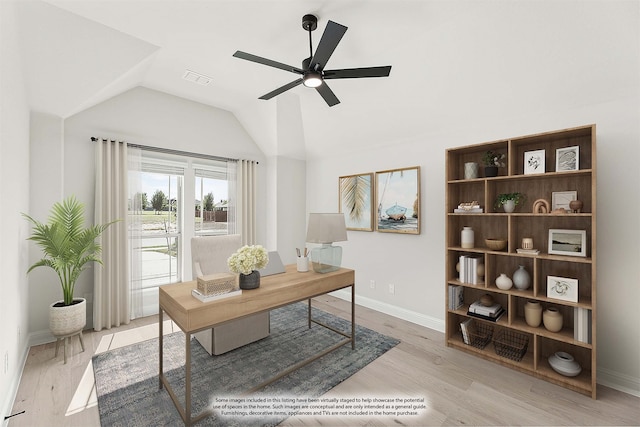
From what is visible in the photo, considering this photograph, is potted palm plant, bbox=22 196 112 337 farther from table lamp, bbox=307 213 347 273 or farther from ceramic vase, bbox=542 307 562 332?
ceramic vase, bbox=542 307 562 332

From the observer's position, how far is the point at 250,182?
4406mm

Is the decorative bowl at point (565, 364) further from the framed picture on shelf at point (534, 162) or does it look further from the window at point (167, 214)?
the window at point (167, 214)

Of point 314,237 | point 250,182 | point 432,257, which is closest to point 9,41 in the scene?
point 314,237

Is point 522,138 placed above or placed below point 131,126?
below

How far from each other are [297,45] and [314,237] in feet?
5.63

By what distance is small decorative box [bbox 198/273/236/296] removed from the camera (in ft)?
5.95

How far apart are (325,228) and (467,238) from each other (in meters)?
1.46

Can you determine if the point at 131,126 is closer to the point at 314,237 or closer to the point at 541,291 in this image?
the point at 314,237

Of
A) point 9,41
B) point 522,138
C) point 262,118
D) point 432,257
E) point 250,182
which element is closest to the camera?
point 9,41

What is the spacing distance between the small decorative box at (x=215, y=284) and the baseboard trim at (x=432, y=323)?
242cm

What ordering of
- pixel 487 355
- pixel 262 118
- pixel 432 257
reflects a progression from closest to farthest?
pixel 487 355 < pixel 432 257 < pixel 262 118

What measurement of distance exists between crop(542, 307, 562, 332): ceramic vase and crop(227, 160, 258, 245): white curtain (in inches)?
144

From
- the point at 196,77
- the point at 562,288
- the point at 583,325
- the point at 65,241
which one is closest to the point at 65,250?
the point at 65,241

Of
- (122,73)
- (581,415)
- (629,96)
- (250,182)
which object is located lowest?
(581,415)
